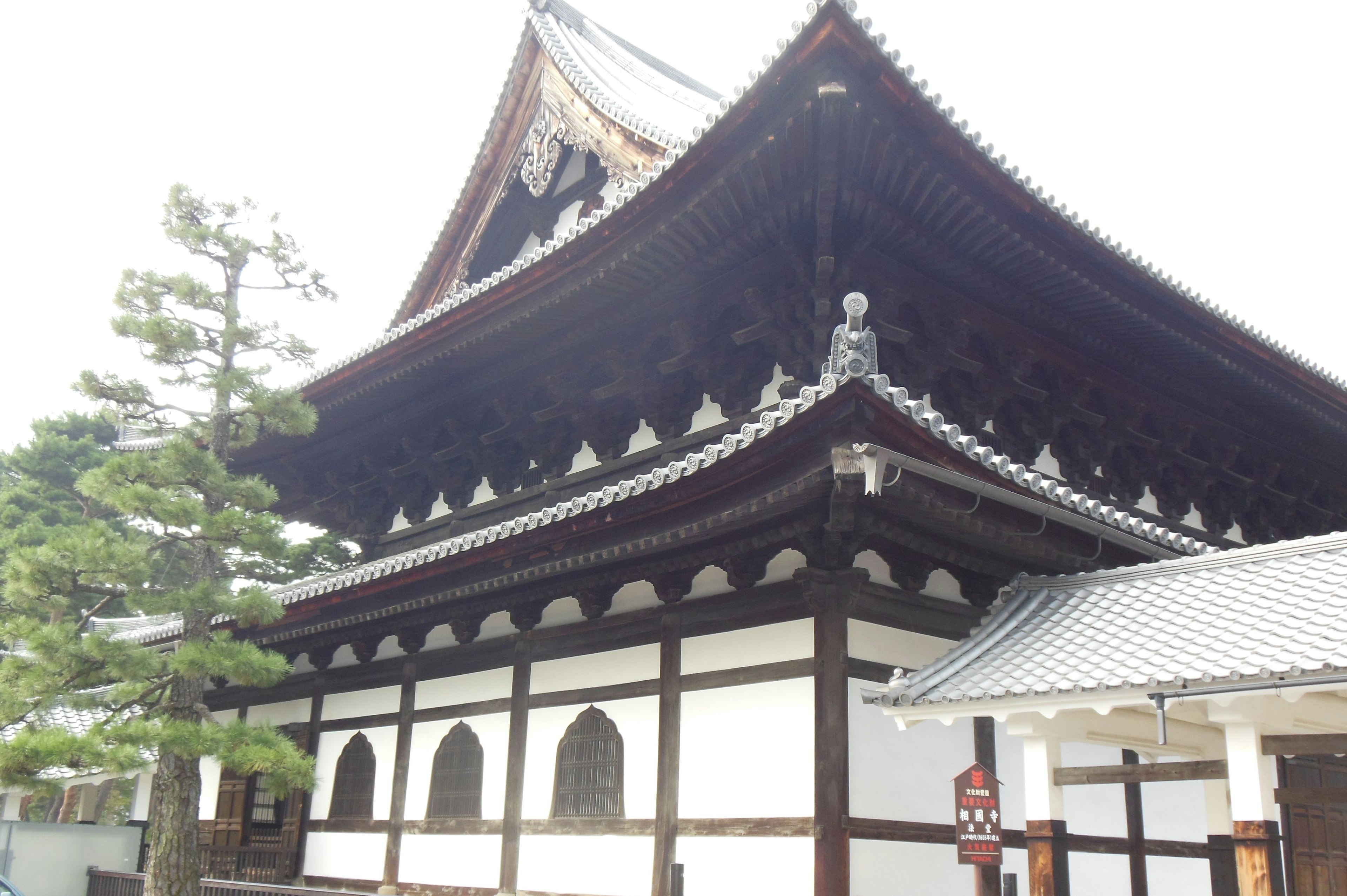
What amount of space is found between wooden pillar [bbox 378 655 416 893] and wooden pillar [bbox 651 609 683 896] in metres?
3.79

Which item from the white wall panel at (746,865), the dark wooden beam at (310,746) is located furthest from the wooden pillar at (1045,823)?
the dark wooden beam at (310,746)

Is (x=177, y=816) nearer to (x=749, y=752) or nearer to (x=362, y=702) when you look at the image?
(x=362, y=702)

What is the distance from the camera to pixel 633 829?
8914 mm

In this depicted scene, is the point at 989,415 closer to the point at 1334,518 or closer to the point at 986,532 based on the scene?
the point at 986,532

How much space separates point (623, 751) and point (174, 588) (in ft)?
16.8

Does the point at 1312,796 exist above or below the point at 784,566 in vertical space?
below

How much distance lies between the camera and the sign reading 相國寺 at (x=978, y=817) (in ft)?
21.8

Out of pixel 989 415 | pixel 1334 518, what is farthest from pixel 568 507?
pixel 1334 518

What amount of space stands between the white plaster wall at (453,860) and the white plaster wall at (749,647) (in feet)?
9.32

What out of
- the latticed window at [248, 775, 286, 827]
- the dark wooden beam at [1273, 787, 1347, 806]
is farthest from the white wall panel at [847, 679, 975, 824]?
the latticed window at [248, 775, 286, 827]

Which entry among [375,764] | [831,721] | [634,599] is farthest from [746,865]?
[375,764]

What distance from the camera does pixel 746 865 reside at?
7992 mm

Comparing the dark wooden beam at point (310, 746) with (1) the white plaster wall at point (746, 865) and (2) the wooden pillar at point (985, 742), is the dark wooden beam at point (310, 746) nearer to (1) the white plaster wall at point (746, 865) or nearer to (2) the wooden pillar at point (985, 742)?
(1) the white plaster wall at point (746, 865)

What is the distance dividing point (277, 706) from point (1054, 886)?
10.3 m
